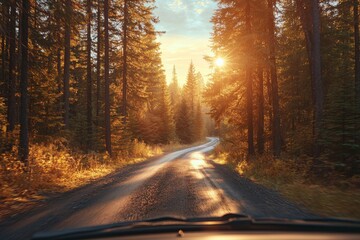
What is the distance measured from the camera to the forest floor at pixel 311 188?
777 centimetres

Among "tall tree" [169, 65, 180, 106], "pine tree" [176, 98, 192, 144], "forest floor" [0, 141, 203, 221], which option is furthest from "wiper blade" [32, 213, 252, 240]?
"tall tree" [169, 65, 180, 106]

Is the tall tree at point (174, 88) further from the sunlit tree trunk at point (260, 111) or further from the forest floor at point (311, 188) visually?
the forest floor at point (311, 188)

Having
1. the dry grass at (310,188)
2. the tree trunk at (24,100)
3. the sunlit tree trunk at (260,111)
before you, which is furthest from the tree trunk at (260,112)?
the tree trunk at (24,100)

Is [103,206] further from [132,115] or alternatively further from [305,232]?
[132,115]

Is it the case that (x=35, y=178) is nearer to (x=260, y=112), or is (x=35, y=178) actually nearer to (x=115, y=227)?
(x=115, y=227)

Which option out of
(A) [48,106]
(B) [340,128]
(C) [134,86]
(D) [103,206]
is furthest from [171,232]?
(C) [134,86]

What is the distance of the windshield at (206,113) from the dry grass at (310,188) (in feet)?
0.16

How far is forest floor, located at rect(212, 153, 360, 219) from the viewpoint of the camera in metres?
7.77

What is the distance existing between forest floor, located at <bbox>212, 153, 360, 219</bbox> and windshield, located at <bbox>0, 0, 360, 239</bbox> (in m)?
0.05

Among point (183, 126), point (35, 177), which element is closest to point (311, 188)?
point (35, 177)

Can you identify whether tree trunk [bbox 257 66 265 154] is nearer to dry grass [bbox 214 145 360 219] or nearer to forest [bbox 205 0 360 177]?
forest [bbox 205 0 360 177]

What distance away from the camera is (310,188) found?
1039 cm

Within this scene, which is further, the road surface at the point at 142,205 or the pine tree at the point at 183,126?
the pine tree at the point at 183,126

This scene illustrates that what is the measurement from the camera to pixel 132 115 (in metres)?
Result: 40.8
